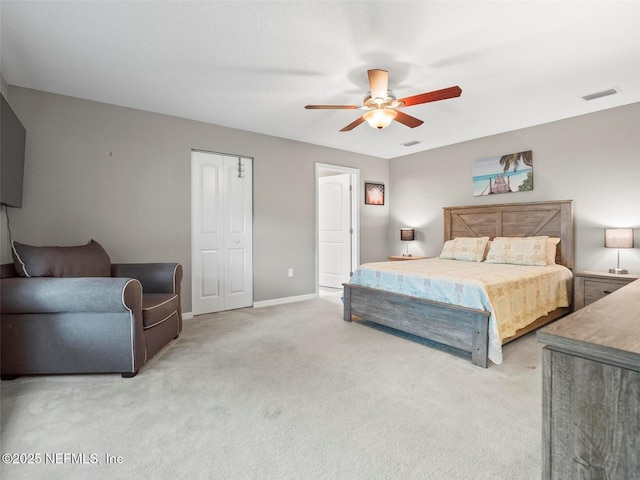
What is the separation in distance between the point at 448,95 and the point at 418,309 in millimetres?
1828

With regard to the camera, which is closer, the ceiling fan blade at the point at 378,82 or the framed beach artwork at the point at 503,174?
the ceiling fan blade at the point at 378,82

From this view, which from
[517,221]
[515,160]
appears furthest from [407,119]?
[517,221]

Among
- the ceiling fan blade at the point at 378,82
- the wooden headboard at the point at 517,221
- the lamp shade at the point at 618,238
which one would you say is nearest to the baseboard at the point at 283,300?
the wooden headboard at the point at 517,221

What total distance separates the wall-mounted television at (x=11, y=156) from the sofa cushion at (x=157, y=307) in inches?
52.9

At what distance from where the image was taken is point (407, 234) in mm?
5535

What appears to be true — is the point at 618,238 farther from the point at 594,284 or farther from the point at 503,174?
the point at 503,174

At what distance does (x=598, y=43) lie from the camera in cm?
237

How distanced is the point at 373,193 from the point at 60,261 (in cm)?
463

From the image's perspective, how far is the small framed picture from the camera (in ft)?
19.0

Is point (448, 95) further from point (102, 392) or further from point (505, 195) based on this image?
point (102, 392)

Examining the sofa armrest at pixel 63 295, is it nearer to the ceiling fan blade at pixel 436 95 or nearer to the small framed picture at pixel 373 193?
the ceiling fan blade at pixel 436 95

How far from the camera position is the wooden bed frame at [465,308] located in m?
2.62

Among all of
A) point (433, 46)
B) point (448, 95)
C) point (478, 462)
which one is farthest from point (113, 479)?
point (433, 46)

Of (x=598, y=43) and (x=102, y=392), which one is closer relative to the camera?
(x=102, y=392)
